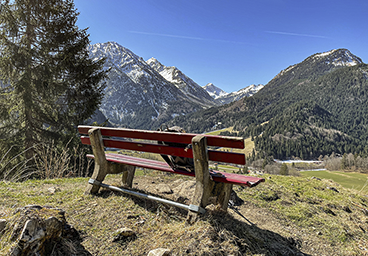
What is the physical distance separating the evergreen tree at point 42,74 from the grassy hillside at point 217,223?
19.5ft

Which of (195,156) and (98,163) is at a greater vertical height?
(195,156)

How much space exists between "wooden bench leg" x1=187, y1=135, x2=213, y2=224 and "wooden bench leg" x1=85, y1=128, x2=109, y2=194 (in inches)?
82.3

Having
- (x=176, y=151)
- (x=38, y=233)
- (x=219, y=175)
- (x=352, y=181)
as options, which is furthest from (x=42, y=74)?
(x=352, y=181)

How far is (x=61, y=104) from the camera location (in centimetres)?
1098

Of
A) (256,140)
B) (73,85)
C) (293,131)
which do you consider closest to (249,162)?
(256,140)

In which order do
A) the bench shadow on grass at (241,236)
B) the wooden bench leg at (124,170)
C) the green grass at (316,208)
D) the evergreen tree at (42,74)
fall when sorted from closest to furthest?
the bench shadow on grass at (241,236) < the wooden bench leg at (124,170) < the green grass at (316,208) < the evergreen tree at (42,74)

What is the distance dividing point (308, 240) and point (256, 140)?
157100mm

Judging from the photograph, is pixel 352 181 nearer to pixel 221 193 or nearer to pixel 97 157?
pixel 221 193

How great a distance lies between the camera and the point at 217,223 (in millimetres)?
2766

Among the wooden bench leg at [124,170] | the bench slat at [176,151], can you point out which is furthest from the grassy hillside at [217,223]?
the bench slat at [176,151]

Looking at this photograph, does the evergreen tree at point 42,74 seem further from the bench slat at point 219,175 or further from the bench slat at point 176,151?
the bench slat at point 219,175

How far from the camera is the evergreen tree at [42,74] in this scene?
9266 millimetres

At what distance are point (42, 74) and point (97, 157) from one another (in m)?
8.45

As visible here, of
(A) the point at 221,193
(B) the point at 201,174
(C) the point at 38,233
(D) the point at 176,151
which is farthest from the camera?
(A) the point at 221,193
